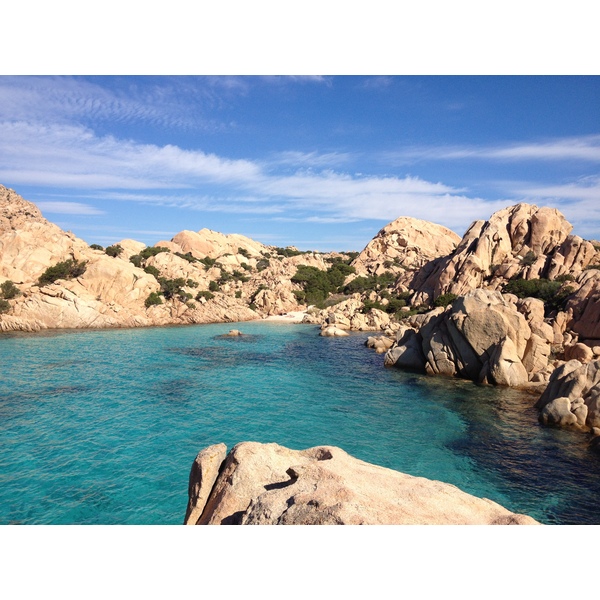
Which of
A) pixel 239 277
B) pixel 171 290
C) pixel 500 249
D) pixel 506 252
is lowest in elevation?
pixel 171 290

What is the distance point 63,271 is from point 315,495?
5946 cm

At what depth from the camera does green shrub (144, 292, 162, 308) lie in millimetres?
57594

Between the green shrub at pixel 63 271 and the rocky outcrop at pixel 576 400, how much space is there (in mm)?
56984

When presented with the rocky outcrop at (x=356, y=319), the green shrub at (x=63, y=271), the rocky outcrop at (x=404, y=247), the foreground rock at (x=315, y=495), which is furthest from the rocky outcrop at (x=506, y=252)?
the green shrub at (x=63, y=271)

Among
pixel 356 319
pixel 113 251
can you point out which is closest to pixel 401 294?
pixel 356 319

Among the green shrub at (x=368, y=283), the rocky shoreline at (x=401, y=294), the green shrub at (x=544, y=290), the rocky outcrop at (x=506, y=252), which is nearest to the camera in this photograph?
the rocky shoreline at (x=401, y=294)

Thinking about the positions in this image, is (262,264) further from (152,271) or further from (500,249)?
(500,249)

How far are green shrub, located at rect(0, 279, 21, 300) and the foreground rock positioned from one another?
174ft

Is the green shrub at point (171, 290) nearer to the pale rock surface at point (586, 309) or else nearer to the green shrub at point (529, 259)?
the green shrub at point (529, 259)

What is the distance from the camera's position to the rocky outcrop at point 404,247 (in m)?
85.8

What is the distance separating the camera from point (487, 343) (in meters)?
26.3

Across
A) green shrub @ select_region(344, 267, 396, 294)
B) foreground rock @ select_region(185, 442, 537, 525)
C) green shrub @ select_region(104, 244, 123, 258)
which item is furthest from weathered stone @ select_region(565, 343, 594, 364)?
green shrub @ select_region(104, 244, 123, 258)

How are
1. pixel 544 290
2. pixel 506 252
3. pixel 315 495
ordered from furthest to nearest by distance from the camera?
pixel 506 252 → pixel 544 290 → pixel 315 495

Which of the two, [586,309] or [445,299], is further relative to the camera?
[445,299]
